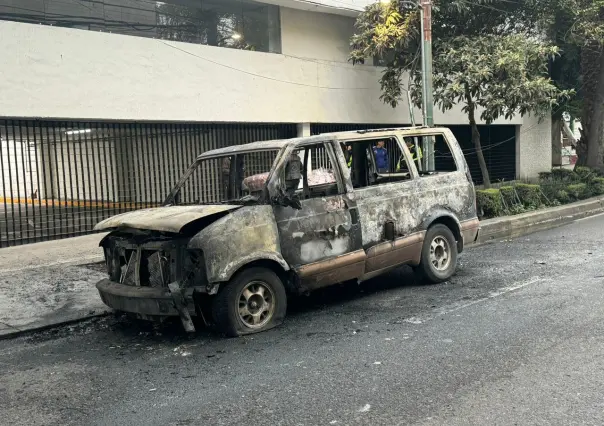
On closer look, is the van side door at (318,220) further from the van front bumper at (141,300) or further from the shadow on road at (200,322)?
the van front bumper at (141,300)

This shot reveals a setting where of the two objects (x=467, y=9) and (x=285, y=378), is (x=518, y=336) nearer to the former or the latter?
(x=285, y=378)

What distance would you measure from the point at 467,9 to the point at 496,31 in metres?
1.63

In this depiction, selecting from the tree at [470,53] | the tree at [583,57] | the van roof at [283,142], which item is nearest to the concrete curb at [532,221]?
the tree at [470,53]

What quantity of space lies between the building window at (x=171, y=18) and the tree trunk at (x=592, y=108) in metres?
10.3

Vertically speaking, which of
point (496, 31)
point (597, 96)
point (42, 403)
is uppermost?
point (496, 31)

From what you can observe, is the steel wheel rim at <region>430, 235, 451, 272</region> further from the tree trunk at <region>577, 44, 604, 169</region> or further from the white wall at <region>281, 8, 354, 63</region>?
the tree trunk at <region>577, 44, 604, 169</region>

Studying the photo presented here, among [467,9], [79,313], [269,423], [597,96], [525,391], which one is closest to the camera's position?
[269,423]

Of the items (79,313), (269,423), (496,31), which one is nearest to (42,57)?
(79,313)

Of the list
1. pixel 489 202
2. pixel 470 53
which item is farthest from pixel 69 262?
pixel 470 53

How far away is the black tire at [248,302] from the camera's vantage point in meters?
5.46

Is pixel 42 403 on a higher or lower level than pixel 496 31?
lower

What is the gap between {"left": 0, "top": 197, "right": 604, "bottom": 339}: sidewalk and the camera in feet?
21.9

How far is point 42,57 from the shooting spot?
10.6 m

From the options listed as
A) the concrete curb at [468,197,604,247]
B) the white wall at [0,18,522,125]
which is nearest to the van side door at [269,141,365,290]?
the concrete curb at [468,197,604,247]
